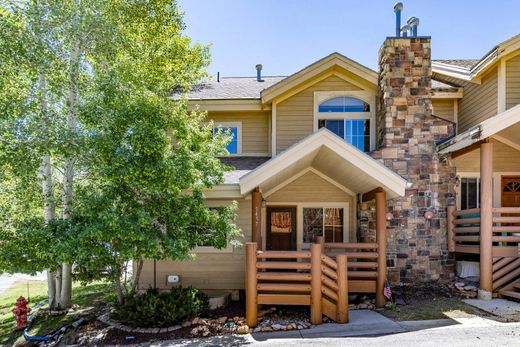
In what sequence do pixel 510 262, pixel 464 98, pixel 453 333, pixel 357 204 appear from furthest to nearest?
1. pixel 464 98
2. pixel 357 204
3. pixel 510 262
4. pixel 453 333

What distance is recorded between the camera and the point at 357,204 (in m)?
9.12

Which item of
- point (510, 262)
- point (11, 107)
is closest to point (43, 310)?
point (11, 107)

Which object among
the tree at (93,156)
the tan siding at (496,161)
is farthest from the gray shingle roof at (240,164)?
the tan siding at (496,161)

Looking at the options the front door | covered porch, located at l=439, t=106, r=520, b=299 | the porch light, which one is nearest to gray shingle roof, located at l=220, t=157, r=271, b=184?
the front door

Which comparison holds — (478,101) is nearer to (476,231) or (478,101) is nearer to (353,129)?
(353,129)

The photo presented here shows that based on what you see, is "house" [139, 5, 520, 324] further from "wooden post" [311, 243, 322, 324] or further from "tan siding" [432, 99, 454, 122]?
"wooden post" [311, 243, 322, 324]

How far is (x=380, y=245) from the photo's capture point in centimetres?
729

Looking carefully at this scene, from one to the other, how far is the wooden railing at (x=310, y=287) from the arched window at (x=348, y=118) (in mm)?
4432

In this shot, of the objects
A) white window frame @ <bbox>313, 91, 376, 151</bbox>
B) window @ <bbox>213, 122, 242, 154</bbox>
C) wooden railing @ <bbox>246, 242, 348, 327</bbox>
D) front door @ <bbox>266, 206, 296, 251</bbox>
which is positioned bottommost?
wooden railing @ <bbox>246, 242, 348, 327</bbox>

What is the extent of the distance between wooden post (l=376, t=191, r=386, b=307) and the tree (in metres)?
3.27

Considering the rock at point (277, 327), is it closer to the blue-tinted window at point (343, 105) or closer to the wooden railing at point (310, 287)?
the wooden railing at point (310, 287)

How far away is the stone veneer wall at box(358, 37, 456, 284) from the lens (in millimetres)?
8359

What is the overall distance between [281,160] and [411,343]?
3.91 m

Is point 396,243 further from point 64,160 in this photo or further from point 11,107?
point 11,107
